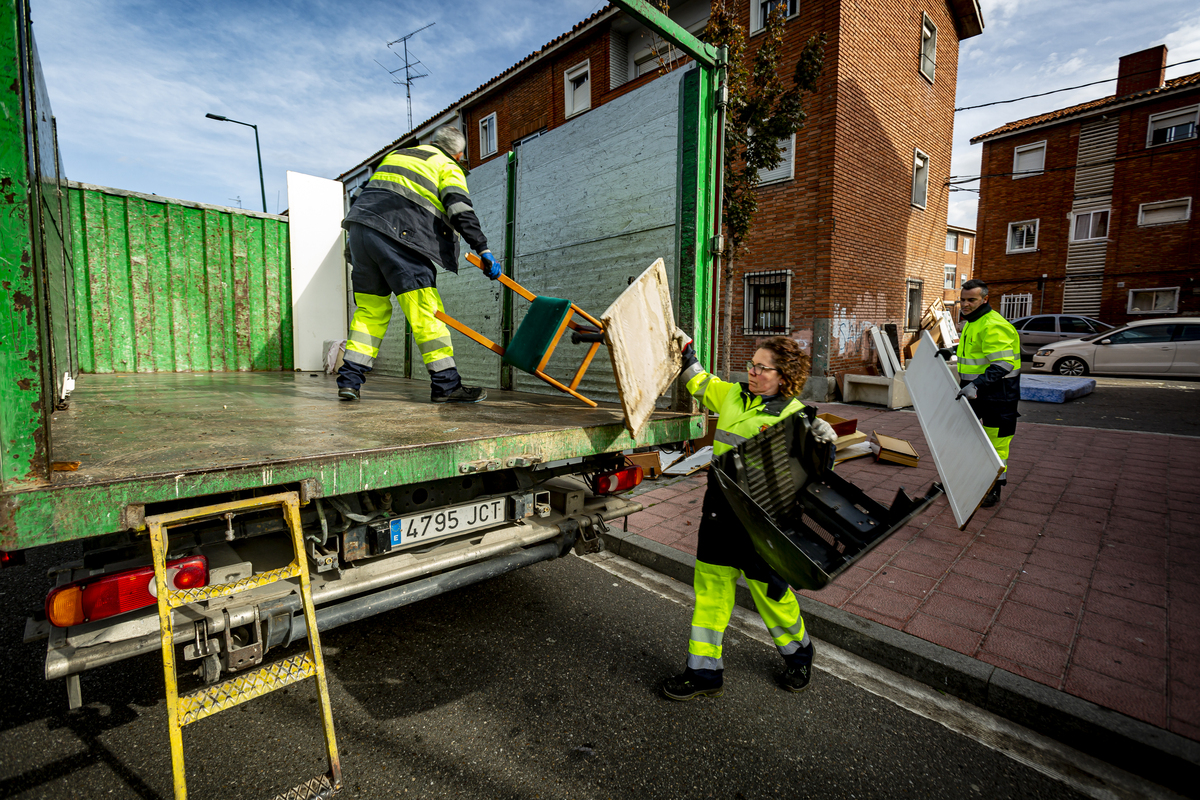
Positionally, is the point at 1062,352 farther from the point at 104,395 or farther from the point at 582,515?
the point at 104,395

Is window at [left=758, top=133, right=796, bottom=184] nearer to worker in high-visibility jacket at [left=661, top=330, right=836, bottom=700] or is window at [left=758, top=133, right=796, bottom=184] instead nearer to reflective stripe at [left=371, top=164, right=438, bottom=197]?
reflective stripe at [left=371, top=164, right=438, bottom=197]

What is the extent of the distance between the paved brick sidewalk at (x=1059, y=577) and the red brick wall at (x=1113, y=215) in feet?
61.3

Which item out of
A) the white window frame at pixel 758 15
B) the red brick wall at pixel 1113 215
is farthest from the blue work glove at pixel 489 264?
the red brick wall at pixel 1113 215

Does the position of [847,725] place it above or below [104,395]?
below

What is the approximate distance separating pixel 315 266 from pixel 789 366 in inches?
225

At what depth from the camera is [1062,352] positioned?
14.2m

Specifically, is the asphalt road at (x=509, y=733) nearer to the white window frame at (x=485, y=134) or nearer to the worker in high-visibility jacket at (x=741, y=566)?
the worker in high-visibility jacket at (x=741, y=566)

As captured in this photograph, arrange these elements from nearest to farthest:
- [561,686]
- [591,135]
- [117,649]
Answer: [117,649]
[561,686]
[591,135]

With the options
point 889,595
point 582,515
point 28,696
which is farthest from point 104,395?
point 889,595

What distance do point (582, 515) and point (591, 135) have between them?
2622 mm

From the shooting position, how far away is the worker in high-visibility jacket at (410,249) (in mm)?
3238

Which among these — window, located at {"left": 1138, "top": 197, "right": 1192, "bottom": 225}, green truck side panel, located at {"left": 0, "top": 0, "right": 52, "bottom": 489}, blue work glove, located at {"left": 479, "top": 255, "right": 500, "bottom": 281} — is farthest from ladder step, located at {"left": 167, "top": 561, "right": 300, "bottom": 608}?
window, located at {"left": 1138, "top": 197, "right": 1192, "bottom": 225}

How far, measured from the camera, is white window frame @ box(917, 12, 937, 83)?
1390 cm

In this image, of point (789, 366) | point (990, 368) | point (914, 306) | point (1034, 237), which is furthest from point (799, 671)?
point (1034, 237)
